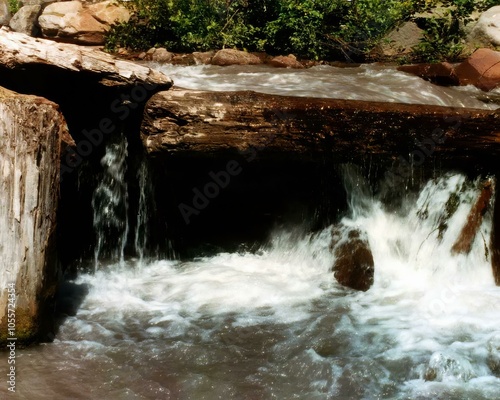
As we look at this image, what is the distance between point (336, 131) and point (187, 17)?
22.1 feet

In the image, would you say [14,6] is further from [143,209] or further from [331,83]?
[143,209]

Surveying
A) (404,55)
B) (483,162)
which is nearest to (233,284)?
(483,162)

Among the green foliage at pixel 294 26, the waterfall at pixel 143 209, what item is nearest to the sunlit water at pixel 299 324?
the waterfall at pixel 143 209

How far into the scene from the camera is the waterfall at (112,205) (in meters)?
5.99

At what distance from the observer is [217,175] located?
614 centimetres

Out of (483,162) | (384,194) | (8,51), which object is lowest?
(384,194)

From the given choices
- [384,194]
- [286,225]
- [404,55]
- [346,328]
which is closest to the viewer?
[346,328]

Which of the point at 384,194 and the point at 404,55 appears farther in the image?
the point at 404,55

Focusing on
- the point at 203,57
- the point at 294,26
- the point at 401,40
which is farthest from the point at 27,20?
the point at 401,40

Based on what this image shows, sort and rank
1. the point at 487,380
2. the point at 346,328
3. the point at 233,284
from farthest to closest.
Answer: the point at 233,284 < the point at 346,328 < the point at 487,380

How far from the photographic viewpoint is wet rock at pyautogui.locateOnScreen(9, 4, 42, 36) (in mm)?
13211

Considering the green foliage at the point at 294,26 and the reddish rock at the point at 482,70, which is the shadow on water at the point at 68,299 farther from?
the green foliage at the point at 294,26

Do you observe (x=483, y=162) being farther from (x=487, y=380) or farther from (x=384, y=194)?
(x=487, y=380)

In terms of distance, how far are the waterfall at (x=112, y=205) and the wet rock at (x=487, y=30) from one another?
7177 millimetres
